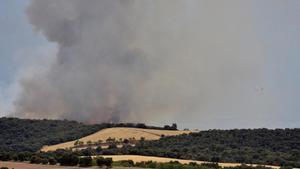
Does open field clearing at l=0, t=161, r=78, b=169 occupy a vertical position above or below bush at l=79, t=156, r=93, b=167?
below

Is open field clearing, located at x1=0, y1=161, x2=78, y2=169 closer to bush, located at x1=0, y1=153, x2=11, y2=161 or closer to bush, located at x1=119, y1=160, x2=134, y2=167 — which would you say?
bush, located at x1=0, y1=153, x2=11, y2=161

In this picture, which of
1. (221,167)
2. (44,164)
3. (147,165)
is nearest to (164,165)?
(147,165)

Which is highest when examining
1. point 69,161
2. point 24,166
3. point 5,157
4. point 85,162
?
point 5,157

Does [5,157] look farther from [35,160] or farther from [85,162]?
[85,162]

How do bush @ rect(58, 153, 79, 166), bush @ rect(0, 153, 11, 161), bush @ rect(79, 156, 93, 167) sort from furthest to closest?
1. bush @ rect(0, 153, 11, 161)
2. bush @ rect(58, 153, 79, 166)
3. bush @ rect(79, 156, 93, 167)

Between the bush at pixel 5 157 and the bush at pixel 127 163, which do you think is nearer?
the bush at pixel 127 163

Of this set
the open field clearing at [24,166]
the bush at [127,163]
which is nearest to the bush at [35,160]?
the open field clearing at [24,166]

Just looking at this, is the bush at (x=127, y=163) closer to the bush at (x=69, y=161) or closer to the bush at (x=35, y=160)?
the bush at (x=69, y=161)

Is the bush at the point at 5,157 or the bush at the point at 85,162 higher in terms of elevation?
the bush at the point at 5,157

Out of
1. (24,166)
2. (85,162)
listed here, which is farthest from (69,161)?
(24,166)

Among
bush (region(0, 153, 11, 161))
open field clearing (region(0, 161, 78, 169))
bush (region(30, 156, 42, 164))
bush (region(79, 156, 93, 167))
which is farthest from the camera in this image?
bush (region(0, 153, 11, 161))

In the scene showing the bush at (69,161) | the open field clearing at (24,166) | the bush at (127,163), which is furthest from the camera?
the bush at (127,163)

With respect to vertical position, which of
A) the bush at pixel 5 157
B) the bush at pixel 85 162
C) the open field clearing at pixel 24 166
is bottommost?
the open field clearing at pixel 24 166

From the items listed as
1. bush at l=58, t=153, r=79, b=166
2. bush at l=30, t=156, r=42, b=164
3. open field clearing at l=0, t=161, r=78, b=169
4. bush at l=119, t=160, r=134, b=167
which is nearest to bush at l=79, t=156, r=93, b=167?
bush at l=58, t=153, r=79, b=166
